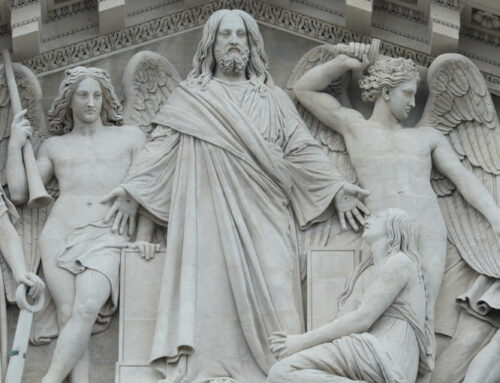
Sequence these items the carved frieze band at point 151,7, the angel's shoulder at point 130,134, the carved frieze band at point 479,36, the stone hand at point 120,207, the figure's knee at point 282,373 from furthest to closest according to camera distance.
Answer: the carved frieze band at point 151,7 < the carved frieze band at point 479,36 < the angel's shoulder at point 130,134 < the stone hand at point 120,207 < the figure's knee at point 282,373

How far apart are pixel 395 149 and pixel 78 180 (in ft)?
10.4

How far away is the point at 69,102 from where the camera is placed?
24.5m

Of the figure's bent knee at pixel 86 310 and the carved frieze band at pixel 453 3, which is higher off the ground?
the carved frieze band at pixel 453 3

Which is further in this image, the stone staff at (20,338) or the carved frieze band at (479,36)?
the carved frieze band at (479,36)

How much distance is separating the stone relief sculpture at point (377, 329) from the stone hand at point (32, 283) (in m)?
2.31

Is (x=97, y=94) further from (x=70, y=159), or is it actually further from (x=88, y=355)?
(x=88, y=355)

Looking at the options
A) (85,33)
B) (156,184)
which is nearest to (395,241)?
(156,184)

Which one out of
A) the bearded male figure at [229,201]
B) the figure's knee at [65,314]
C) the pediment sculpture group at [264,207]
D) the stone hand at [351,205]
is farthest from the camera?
the stone hand at [351,205]

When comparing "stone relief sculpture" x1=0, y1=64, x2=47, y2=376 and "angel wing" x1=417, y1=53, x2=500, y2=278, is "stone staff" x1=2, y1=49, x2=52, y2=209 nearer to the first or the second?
"stone relief sculpture" x1=0, y1=64, x2=47, y2=376

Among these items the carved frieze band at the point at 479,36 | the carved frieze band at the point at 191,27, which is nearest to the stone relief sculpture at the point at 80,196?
the carved frieze band at the point at 191,27

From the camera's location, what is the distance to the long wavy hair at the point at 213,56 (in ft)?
80.8

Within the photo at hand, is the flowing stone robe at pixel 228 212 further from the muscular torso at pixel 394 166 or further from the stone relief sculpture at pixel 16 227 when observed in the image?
the stone relief sculpture at pixel 16 227

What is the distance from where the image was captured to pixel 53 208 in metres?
24.2

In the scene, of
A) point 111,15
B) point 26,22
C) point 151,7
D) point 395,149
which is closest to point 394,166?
point 395,149
